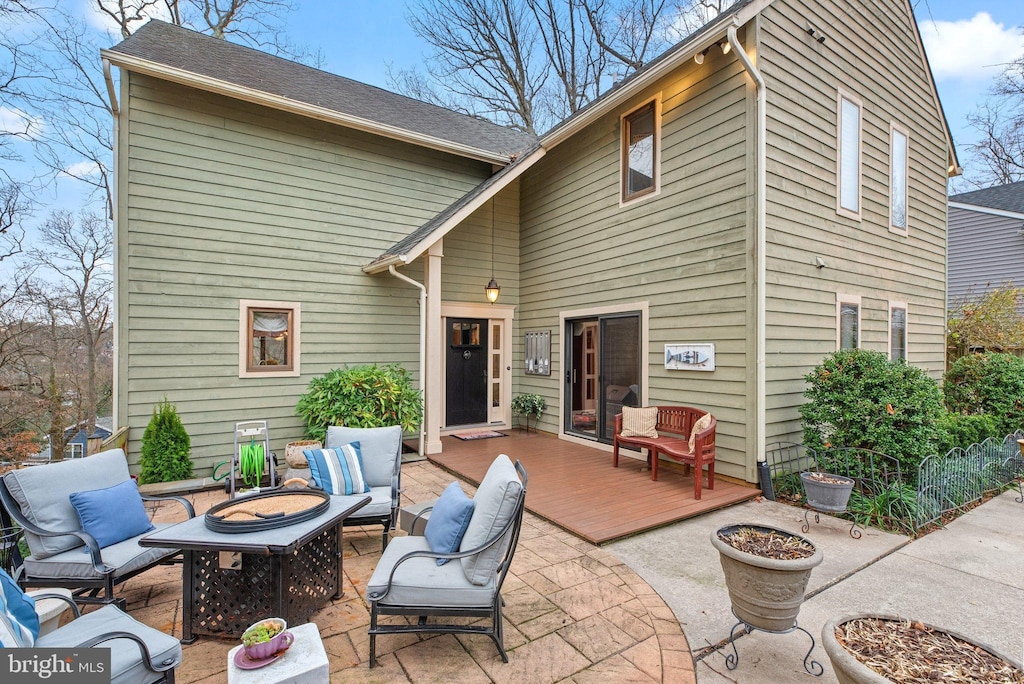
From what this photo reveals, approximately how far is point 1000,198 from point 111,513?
63.8 feet

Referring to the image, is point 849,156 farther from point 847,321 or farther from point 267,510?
point 267,510

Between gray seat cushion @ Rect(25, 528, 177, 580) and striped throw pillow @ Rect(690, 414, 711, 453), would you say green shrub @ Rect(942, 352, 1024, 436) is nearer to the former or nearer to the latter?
striped throw pillow @ Rect(690, 414, 711, 453)

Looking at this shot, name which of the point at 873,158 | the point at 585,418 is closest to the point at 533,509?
the point at 585,418

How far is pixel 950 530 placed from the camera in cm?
430

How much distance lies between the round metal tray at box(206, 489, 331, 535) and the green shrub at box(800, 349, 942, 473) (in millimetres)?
5079

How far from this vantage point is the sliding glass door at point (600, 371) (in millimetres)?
6613

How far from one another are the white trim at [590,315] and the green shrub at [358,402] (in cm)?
254

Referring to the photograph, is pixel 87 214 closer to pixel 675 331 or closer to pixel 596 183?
pixel 596 183

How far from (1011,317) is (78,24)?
18.9 metres

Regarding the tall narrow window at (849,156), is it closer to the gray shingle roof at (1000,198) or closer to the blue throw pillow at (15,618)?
the blue throw pillow at (15,618)

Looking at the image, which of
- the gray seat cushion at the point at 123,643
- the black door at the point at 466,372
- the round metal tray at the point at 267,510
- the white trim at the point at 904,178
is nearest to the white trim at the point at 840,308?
the white trim at the point at 904,178

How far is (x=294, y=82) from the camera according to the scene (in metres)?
7.42

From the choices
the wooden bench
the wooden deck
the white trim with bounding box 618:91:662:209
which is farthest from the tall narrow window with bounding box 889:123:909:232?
the wooden deck

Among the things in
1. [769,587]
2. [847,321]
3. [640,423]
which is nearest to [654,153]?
[847,321]
